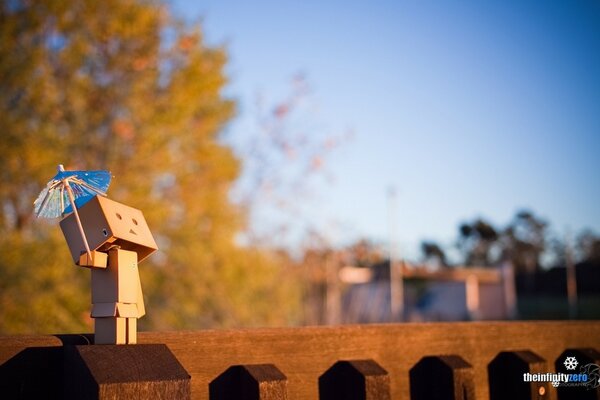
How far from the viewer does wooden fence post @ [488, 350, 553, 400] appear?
1.46 metres

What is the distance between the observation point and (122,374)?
1000 millimetres

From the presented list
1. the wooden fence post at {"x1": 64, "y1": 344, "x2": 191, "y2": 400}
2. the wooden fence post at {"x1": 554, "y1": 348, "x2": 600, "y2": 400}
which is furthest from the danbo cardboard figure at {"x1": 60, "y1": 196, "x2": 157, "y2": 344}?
the wooden fence post at {"x1": 554, "y1": 348, "x2": 600, "y2": 400}

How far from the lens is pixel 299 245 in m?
11.0

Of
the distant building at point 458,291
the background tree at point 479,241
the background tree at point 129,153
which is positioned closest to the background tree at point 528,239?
the background tree at point 479,241

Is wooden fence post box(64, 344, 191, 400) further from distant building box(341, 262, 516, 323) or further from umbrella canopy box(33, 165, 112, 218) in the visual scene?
distant building box(341, 262, 516, 323)

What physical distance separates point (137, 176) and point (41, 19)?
2281 millimetres

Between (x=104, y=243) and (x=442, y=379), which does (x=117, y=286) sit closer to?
(x=104, y=243)

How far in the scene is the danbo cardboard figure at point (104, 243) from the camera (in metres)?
1.22

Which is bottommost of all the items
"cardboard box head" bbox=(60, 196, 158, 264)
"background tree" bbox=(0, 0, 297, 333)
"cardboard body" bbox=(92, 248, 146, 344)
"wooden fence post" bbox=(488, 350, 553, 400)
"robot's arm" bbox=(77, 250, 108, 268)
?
"wooden fence post" bbox=(488, 350, 553, 400)

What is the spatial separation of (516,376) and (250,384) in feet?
2.30

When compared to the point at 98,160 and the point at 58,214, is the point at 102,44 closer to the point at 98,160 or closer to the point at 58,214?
the point at 98,160

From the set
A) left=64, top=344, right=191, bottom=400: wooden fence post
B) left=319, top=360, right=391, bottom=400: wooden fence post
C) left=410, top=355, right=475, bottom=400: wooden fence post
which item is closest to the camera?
left=64, top=344, right=191, bottom=400: wooden fence post

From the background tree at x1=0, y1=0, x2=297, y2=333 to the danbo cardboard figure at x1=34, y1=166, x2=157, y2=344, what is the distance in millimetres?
5499

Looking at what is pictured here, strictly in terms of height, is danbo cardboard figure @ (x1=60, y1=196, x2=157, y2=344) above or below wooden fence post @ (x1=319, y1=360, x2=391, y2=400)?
above
